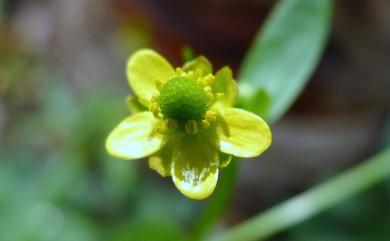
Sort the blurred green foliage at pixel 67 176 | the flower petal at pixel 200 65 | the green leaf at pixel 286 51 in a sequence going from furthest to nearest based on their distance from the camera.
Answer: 1. the blurred green foliage at pixel 67 176
2. the green leaf at pixel 286 51
3. the flower petal at pixel 200 65

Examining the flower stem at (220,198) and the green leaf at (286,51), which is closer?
the flower stem at (220,198)

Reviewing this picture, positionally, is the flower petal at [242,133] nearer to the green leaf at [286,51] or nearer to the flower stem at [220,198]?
the flower stem at [220,198]

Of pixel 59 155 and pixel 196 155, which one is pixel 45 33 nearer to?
pixel 59 155

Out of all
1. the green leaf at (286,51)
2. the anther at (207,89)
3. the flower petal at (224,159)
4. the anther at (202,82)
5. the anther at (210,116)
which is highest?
the green leaf at (286,51)

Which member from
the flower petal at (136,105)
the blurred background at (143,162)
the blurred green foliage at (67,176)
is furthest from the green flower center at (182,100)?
the blurred background at (143,162)

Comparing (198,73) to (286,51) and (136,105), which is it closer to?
(136,105)
